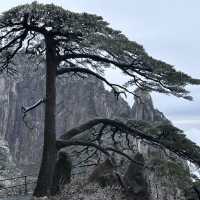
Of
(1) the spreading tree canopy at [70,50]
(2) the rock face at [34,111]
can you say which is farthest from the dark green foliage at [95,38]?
(2) the rock face at [34,111]

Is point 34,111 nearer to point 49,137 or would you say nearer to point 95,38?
→ point 49,137

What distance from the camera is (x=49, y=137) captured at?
17156 mm

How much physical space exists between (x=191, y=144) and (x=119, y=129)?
3455 mm

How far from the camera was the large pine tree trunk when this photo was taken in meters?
16.7

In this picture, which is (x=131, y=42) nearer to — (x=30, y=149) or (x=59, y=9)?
(x=59, y=9)

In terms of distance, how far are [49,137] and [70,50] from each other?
3.28m

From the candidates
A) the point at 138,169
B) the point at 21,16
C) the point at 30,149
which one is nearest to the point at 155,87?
the point at 138,169

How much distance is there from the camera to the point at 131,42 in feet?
49.2

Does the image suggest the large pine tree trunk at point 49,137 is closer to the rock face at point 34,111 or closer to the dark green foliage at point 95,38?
the dark green foliage at point 95,38

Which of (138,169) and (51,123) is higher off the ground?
(51,123)

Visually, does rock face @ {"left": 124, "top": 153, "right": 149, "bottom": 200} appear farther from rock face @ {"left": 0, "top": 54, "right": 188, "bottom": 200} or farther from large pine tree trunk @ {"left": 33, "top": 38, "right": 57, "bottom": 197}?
rock face @ {"left": 0, "top": 54, "right": 188, "bottom": 200}

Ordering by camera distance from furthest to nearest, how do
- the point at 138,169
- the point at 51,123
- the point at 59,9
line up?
the point at 138,169 → the point at 51,123 → the point at 59,9

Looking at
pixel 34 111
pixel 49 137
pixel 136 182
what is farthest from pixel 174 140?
pixel 34 111

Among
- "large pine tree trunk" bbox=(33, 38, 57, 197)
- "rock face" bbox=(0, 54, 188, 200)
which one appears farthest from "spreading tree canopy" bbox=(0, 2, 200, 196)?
"rock face" bbox=(0, 54, 188, 200)
